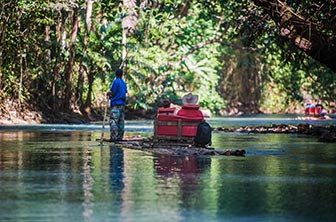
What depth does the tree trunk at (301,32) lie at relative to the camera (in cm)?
2540

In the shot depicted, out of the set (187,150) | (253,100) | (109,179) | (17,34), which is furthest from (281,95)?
(109,179)

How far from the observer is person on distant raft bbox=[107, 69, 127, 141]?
1053 inches

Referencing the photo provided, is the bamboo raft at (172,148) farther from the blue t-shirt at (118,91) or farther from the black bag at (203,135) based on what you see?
the blue t-shirt at (118,91)

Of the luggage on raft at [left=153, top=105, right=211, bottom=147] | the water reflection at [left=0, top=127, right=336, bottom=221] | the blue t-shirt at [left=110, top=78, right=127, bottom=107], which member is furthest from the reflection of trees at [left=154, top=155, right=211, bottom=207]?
the blue t-shirt at [left=110, top=78, right=127, bottom=107]

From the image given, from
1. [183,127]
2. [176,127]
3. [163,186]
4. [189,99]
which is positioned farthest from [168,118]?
[163,186]

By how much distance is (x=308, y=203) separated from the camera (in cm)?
1215

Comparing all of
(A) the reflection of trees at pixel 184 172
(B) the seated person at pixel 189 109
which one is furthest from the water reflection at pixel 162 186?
(B) the seated person at pixel 189 109

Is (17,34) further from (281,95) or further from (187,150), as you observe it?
(281,95)

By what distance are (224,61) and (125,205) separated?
65.7 meters

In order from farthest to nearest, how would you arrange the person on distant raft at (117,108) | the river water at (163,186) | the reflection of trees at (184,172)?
1. the person on distant raft at (117,108)
2. the reflection of trees at (184,172)
3. the river water at (163,186)

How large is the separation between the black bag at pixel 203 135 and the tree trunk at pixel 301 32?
3630 mm

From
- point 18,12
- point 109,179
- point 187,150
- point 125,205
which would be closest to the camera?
point 125,205

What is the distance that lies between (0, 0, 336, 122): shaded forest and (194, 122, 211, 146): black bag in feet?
11.5

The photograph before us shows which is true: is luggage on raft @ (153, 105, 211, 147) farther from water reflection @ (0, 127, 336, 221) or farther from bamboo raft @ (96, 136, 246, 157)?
water reflection @ (0, 127, 336, 221)
